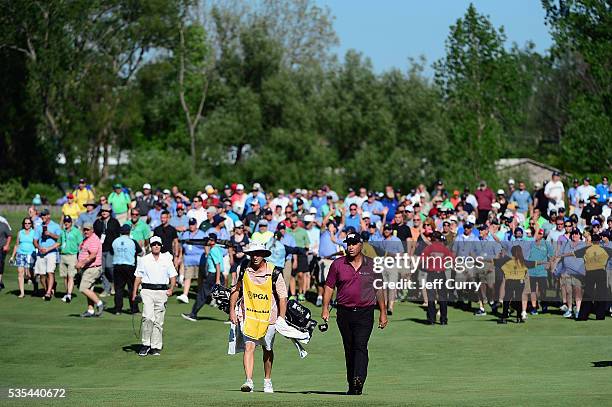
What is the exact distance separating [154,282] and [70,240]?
7.14 metres

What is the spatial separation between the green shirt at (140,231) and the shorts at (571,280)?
9.40 m

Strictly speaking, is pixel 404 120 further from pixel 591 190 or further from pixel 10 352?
pixel 10 352

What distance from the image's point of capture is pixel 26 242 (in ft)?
85.8

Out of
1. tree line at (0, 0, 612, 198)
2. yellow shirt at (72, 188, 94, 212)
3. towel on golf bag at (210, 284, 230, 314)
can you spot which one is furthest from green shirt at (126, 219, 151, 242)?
tree line at (0, 0, 612, 198)

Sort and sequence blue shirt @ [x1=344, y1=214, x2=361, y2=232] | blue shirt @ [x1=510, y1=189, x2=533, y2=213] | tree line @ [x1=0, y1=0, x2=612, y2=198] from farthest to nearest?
1. tree line @ [x1=0, y1=0, x2=612, y2=198]
2. blue shirt @ [x1=510, y1=189, x2=533, y2=213]
3. blue shirt @ [x1=344, y1=214, x2=361, y2=232]

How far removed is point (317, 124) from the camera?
199ft

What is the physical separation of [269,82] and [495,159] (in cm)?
1513

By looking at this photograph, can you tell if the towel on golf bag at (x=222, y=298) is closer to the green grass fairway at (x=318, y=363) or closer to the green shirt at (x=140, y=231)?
the green grass fairway at (x=318, y=363)

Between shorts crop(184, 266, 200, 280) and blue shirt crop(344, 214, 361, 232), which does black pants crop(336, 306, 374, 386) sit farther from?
blue shirt crop(344, 214, 361, 232)

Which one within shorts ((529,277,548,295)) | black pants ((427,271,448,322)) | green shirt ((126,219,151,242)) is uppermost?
green shirt ((126,219,151,242))

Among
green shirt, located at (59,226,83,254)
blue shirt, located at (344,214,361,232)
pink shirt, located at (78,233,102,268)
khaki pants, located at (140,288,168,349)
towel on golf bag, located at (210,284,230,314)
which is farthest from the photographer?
blue shirt, located at (344,214,361,232)

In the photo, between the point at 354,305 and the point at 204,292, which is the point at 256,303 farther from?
the point at 204,292

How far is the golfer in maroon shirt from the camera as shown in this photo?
13430 mm

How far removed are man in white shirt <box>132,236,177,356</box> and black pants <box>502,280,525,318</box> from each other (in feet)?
25.5
